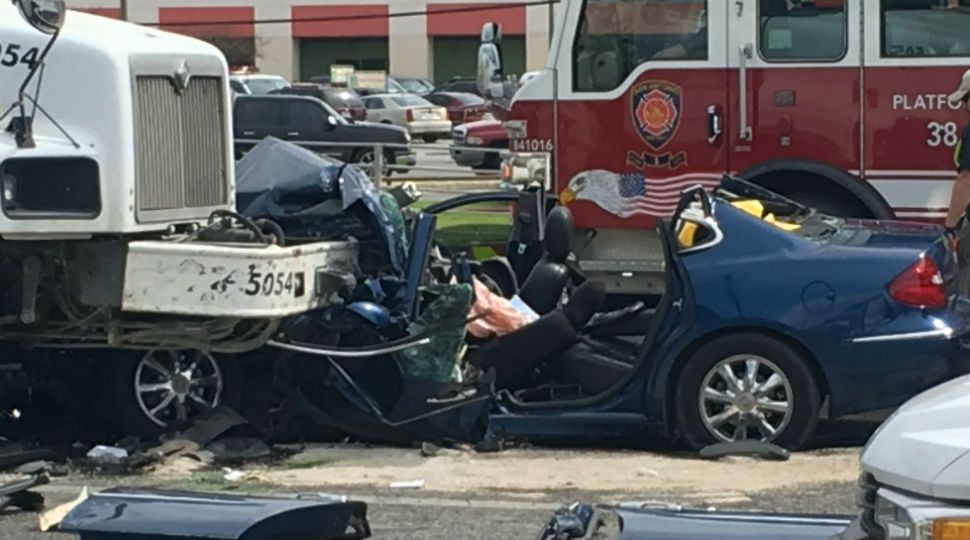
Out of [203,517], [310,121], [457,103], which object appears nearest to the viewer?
[203,517]

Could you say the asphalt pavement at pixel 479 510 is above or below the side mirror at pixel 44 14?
below

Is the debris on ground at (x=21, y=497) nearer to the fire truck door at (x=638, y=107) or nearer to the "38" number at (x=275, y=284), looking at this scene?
the "38" number at (x=275, y=284)

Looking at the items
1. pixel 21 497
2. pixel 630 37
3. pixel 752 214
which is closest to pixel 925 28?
pixel 630 37

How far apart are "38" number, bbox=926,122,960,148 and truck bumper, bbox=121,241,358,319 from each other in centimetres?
590

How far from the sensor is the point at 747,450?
828cm

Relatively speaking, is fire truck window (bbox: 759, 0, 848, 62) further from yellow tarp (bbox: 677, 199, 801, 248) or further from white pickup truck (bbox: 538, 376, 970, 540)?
white pickup truck (bbox: 538, 376, 970, 540)

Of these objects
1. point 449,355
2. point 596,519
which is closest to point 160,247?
point 449,355

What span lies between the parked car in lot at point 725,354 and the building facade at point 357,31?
191 ft

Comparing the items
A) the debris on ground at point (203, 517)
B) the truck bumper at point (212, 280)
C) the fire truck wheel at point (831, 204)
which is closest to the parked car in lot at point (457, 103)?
the fire truck wheel at point (831, 204)

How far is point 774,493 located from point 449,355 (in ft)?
5.94

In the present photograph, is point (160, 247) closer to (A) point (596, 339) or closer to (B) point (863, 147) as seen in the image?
(A) point (596, 339)

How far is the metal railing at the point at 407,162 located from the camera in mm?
20227

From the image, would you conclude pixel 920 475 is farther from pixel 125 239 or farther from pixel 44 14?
pixel 44 14

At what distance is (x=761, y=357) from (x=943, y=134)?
4.69 m
